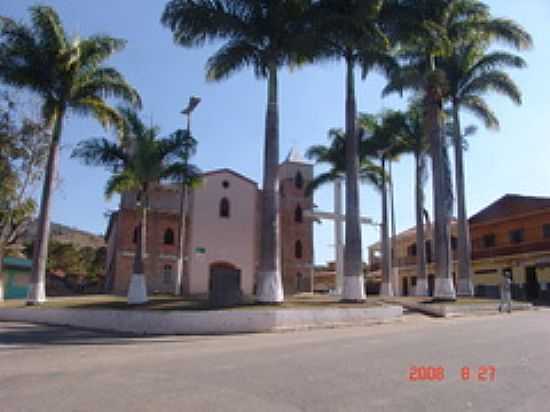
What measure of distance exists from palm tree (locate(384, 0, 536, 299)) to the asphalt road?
11208mm

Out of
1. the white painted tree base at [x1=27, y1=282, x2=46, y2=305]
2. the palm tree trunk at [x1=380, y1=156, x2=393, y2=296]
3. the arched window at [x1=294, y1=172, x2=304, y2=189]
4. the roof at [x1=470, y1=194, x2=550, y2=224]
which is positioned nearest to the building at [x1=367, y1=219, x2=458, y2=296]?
the roof at [x1=470, y1=194, x2=550, y2=224]

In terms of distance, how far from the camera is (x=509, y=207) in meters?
39.7

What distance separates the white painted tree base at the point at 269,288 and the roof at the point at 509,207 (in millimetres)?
27154

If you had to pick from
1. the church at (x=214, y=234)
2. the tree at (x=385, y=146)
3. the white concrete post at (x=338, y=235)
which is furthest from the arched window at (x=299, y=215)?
the tree at (x=385, y=146)

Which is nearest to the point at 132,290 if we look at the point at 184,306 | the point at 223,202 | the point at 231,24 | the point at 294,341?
the point at 184,306

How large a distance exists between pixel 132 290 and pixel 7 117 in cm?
1309

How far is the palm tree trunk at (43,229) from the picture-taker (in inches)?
778

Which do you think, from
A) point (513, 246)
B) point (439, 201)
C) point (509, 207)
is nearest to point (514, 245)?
point (513, 246)

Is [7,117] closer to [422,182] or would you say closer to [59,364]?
[59,364]

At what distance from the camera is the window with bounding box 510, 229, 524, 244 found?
37531 millimetres

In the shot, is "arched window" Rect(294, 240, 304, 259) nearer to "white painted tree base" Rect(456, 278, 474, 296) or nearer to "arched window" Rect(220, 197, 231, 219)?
"arched window" Rect(220, 197, 231, 219)

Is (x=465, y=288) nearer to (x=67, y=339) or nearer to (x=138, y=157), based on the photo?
(x=138, y=157)

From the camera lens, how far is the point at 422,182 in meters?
30.5

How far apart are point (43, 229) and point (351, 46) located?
46.8 ft
